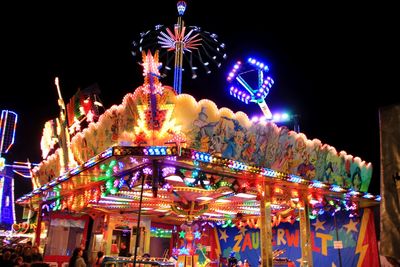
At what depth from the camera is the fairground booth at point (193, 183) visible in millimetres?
9172

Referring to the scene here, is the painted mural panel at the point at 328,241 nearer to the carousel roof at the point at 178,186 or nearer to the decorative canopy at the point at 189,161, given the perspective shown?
the carousel roof at the point at 178,186

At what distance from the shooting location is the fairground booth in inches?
361

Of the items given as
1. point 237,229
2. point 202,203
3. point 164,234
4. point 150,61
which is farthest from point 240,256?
point 150,61

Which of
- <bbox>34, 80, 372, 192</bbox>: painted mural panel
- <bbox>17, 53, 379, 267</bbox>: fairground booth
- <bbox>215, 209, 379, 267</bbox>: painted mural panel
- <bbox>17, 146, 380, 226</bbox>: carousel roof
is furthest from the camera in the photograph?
<bbox>215, 209, 379, 267</bbox>: painted mural panel

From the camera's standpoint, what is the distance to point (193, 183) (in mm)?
10328

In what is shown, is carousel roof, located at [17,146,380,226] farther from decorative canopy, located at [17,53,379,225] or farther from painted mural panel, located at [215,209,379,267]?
painted mural panel, located at [215,209,379,267]

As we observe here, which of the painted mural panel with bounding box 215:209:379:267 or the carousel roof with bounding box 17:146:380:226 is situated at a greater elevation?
the carousel roof with bounding box 17:146:380:226

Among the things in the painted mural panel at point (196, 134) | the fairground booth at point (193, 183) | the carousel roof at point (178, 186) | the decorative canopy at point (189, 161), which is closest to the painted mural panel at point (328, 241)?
the fairground booth at point (193, 183)

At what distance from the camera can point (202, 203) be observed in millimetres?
15234

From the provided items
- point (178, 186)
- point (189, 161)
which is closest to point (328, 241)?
point (178, 186)

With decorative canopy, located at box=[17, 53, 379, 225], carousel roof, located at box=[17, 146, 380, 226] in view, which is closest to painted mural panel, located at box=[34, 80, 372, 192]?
decorative canopy, located at box=[17, 53, 379, 225]

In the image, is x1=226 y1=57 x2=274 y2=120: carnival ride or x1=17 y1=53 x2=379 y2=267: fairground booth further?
x1=226 y1=57 x2=274 y2=120: carnival ride

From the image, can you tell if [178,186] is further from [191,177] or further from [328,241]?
[328,241]

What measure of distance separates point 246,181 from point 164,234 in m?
15.2
